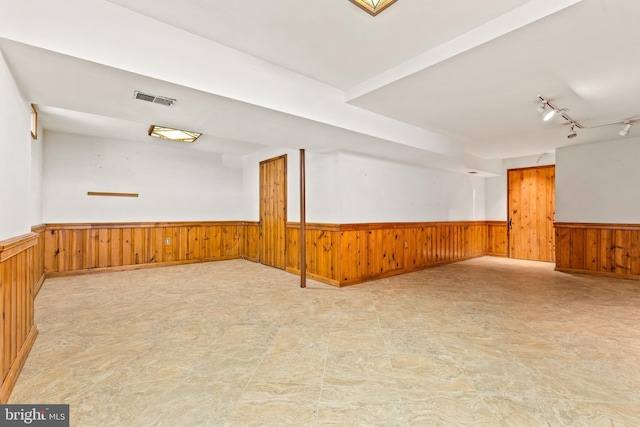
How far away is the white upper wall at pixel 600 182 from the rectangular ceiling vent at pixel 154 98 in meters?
6.81

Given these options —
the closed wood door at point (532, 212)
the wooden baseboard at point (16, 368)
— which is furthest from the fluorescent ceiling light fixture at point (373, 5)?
the closed wood door at point (532, 212)

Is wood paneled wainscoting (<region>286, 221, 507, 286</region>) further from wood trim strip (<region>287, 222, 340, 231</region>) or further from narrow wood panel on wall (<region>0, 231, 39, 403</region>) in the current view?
narrow wood panel on wall (<region>0, 231, 39, 403</region>)

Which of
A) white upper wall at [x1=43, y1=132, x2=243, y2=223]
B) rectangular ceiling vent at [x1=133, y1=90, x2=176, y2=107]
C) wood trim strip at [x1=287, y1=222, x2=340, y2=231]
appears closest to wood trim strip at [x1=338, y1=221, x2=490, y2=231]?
wood trim strip at [x1=287, y1=222, x2=340, y2=231]

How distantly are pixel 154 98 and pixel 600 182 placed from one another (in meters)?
7.07

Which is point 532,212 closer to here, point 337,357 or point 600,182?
point 600,182

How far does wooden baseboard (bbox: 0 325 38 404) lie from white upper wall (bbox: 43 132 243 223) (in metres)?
3.57

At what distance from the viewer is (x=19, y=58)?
1.88m

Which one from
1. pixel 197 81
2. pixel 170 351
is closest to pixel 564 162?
pixel 197 81

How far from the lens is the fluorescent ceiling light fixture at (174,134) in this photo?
4.78 metres

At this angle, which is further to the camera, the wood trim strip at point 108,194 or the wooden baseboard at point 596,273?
the wood trim strip at point 108,194

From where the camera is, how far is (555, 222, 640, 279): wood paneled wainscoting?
498 centimetres

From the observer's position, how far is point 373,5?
2027mm

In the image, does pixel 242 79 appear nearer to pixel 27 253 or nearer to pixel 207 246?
pixel 27 253

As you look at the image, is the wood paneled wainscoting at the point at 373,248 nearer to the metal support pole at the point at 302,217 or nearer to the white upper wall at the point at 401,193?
the white upper wall at the point at 401,193
